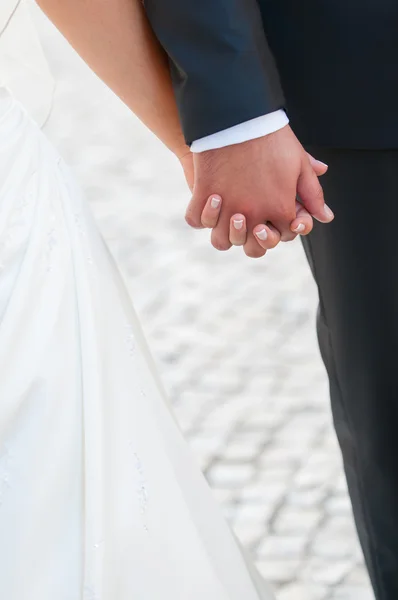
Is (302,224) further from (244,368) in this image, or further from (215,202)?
(244,368)

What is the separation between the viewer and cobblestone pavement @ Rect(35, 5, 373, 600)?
2.08 meters

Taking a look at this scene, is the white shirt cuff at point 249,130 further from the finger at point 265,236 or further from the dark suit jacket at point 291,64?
the finger at point 265,236

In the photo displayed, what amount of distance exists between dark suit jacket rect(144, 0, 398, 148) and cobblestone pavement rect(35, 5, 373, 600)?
3.65ft

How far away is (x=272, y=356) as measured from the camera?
284cm

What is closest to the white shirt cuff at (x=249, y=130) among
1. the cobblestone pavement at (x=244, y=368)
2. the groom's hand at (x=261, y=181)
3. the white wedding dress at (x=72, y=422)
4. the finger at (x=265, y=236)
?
the groom's hand at (x=261, y=181)

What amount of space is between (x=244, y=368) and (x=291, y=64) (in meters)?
1.62

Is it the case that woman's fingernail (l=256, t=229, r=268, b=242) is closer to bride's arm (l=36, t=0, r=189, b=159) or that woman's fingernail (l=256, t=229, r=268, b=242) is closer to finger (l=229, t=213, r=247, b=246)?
finger (l=229, t=213, r=247, b=246)

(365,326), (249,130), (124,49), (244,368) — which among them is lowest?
(244,368)

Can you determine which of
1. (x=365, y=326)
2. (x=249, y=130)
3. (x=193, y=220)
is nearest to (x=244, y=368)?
(x=365, y=326)

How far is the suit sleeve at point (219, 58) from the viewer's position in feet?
3.57

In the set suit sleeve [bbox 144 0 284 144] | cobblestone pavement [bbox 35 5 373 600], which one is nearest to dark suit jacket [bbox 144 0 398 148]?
suit sleeve [bbox 144 0 284 144]

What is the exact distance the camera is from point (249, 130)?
1.13m

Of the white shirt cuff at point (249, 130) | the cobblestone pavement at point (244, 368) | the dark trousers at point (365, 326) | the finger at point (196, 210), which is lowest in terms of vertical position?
the cobblestone pavement at point (244, 368)

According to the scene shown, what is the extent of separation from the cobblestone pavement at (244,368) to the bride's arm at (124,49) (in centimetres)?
115
